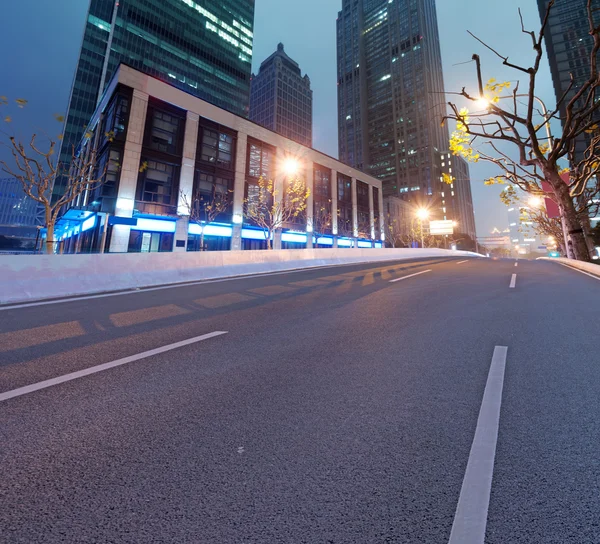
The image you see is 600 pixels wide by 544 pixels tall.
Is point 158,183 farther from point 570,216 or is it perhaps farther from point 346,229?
point 570,216

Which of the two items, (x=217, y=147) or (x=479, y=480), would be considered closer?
(x=479, y=480)

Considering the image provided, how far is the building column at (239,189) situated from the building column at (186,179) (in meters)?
5.10

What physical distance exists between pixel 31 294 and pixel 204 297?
13.4 ft

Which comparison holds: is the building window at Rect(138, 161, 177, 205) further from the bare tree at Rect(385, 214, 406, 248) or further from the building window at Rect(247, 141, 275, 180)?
the bare tree at Rect(385, 214, 406, 248)

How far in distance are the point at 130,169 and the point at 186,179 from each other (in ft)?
16.7

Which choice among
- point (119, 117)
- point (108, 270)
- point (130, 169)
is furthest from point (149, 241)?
point (108, 270)

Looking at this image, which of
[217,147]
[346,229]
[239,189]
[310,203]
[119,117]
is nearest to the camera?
[119,117]

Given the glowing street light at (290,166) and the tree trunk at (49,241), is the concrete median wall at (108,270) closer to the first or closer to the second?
the tree trunk at (49,241)

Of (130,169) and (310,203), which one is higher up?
(130,169)

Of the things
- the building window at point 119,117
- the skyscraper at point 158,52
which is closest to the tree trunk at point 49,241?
the building window at point 119,117

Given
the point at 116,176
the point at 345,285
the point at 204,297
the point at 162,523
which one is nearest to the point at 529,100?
the point at 345,285

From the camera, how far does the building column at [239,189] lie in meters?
32.9

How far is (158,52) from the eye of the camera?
6219 cm

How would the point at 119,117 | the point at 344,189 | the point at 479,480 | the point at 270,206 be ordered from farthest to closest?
1. the point at 344,189
2. the point at 270,206
3. the point at 119,117
4. the point at 479,480
